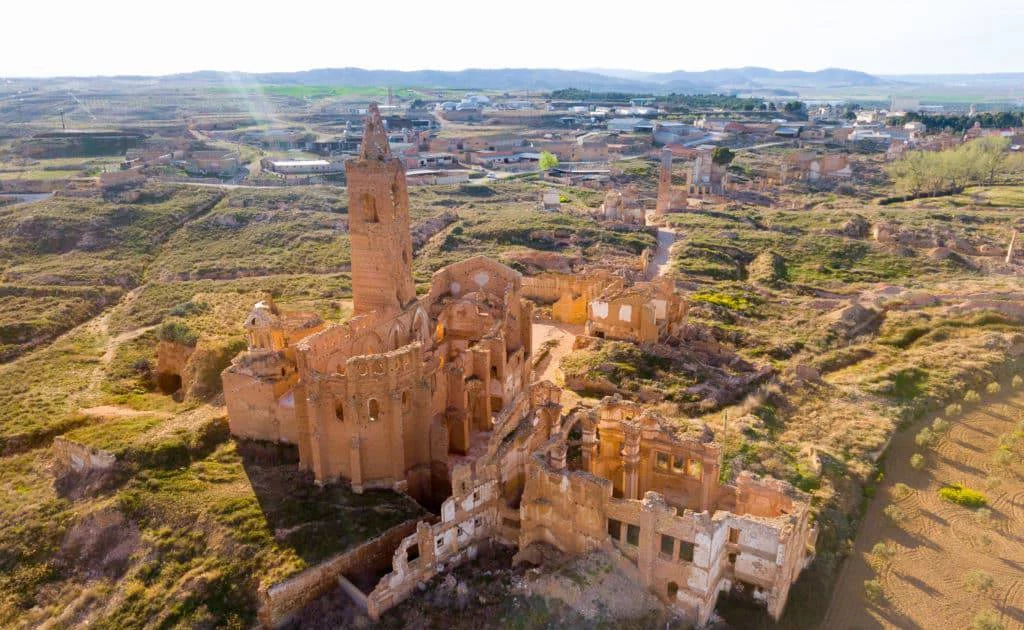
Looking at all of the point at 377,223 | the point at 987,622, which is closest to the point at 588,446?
the point at 377,223

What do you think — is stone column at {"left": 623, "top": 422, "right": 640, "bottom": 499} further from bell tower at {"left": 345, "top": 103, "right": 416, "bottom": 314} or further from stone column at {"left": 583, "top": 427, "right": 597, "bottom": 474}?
bell tower at {"left": 345, "top": 103, "right": 416, "bottom": 314}

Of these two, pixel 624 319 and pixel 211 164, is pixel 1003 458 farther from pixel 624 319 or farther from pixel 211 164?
pixel 211 164

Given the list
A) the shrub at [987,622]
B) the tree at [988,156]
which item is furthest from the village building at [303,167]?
the shrub at [987,622]

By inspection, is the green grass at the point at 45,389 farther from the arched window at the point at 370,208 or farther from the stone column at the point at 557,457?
the stone column at the point at 557,457

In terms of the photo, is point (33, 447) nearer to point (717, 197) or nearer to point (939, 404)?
point (939, 404)

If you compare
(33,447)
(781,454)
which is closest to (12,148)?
(33,447)

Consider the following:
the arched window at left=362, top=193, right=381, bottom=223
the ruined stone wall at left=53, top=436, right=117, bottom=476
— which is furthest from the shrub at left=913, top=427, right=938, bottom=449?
the ruined stone wall at left=53, top=436, right=117, bottom=476
